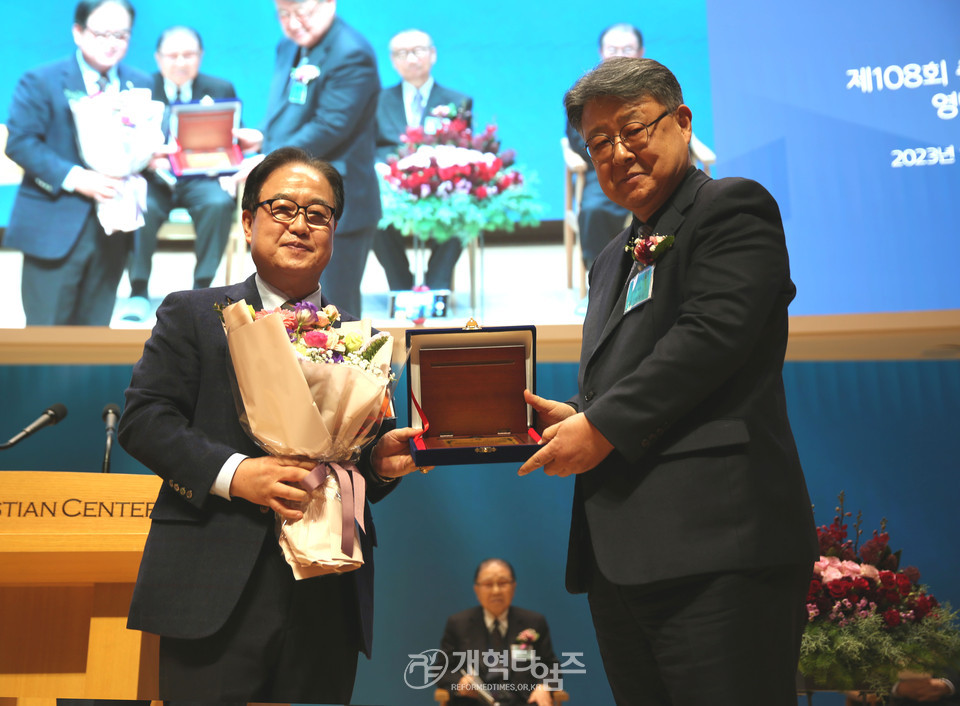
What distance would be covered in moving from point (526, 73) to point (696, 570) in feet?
12.1

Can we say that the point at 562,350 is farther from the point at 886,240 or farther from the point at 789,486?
the point at 789,486

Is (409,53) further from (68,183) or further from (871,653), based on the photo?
(871,653)

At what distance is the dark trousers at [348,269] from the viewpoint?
4453mm

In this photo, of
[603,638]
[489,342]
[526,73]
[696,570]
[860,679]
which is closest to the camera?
[696,570]

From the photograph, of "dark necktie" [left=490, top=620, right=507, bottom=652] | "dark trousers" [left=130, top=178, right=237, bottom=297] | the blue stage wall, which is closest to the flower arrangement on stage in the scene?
the blue stage wall

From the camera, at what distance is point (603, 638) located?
1.53 meters

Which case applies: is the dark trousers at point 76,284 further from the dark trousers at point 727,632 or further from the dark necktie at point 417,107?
the dark trousers at point 727,632

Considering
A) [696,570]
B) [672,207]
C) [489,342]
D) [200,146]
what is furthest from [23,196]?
[696,570]

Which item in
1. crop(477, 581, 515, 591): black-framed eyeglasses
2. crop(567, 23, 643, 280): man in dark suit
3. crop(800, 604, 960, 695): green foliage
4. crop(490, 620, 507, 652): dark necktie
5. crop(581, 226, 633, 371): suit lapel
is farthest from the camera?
crop(567, 23, 643, 280): man in dark suit

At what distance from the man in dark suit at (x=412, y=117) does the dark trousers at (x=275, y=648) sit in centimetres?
298

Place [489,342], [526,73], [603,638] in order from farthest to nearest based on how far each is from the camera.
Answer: [526,73] → [489,342] → [603,638]

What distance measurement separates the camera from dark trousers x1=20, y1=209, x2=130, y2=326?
4496 millimetres

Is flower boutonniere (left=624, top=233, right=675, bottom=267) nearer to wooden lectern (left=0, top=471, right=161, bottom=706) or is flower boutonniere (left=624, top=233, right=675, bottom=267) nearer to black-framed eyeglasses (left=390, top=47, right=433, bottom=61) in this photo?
wooden lectern (left=0, top=471, right=161, bottom=706)

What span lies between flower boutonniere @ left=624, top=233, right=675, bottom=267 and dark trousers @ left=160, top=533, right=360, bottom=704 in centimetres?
87
